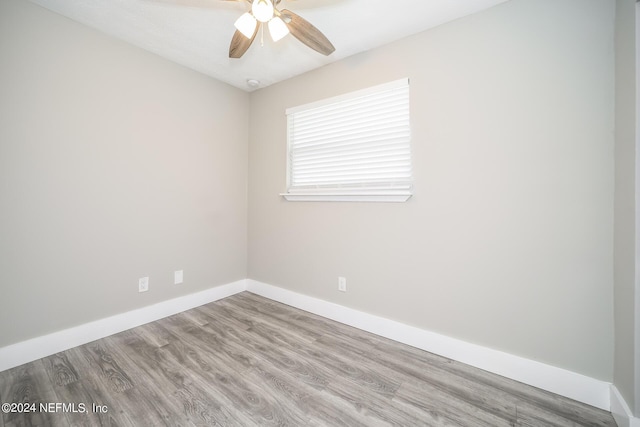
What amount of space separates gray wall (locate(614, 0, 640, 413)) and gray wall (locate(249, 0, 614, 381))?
0.06 meters

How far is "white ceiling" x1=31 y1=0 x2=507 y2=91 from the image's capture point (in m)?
1.74

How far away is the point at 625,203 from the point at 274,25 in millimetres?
2093

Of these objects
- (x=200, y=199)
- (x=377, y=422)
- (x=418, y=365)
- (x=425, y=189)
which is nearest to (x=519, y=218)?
(x=425, y=189)

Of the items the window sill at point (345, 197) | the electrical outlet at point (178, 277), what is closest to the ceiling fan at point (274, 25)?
the window sill at point (345, 197)

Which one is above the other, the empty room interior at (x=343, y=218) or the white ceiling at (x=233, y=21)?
the white ceiling at (x=233, y=21)

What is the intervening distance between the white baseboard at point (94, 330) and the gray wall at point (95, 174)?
6 centimetres

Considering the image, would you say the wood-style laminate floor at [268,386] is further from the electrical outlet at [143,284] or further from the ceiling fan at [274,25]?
the ceiling fan at [274,25]

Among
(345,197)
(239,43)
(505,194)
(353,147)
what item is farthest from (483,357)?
(239,43)

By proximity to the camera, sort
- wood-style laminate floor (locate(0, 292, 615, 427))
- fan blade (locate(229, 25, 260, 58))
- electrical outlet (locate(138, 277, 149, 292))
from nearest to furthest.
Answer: wood-style laminate floor (locate(0, 292, 615, 427)) < fan blade (locate(229, 25, 260, 58)) < electrical outlet (locate(138, 277, 149, 292))

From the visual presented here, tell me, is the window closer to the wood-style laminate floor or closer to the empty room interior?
the empty room interior

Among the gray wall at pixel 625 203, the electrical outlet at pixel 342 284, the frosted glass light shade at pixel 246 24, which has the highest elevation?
the frosted glass light shade at pixel 246 24

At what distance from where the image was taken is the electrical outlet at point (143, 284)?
2312 mm

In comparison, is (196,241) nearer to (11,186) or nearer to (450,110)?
(11,186)

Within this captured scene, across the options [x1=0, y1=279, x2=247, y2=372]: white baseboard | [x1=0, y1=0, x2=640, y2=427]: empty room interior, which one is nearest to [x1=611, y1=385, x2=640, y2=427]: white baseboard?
[x1=0, y1=0, x2=640, y2=427]: empty room interior
